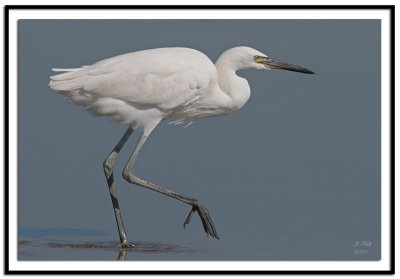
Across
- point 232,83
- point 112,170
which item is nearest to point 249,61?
point 232,83

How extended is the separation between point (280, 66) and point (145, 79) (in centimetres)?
179

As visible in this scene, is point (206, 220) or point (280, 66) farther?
point (280, 66)

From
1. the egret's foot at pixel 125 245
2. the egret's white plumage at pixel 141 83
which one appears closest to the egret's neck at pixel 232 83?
the egret's white plumage at pixel 141 83

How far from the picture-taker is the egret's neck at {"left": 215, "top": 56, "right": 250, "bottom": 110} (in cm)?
1174

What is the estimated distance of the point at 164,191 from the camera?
1159 centimetres

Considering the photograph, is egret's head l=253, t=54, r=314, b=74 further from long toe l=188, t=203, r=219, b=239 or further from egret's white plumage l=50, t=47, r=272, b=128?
long toe l=188, t=203, r=219, b=239

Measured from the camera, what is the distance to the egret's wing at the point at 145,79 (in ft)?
36.3

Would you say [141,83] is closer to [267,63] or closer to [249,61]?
[249,61]

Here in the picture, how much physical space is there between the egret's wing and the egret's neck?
0.44 m
